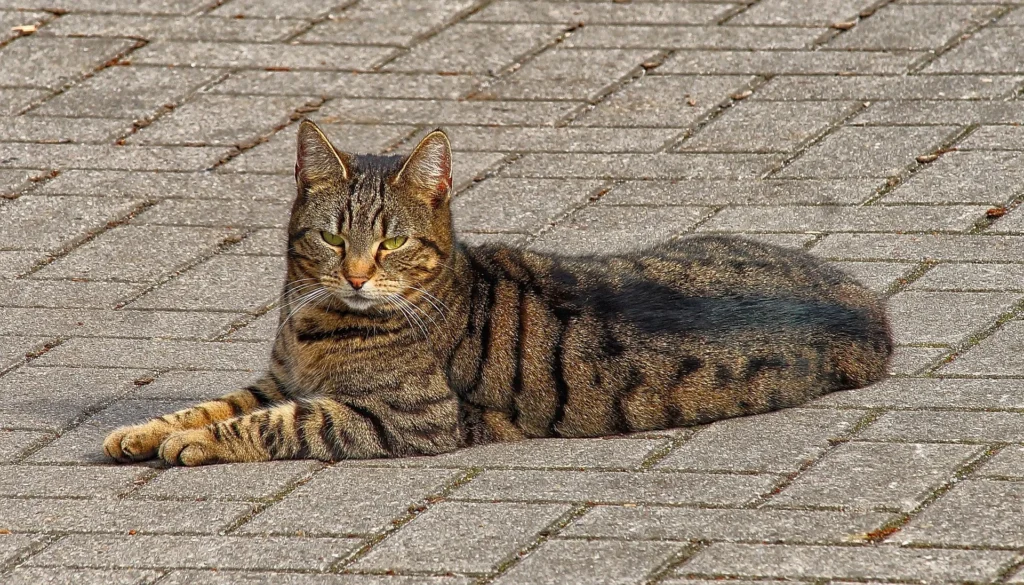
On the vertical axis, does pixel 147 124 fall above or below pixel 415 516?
above

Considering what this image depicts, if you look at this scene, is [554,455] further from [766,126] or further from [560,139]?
[766,126]

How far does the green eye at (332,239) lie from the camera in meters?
5.05

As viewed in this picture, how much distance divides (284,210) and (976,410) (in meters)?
3.29

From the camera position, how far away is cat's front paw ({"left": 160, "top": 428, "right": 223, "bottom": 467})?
4.95 metres

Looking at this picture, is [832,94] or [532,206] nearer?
[532,206]

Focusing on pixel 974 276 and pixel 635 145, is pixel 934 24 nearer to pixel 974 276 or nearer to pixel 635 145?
pixel 635 145

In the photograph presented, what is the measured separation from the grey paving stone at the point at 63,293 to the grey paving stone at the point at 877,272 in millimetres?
2819

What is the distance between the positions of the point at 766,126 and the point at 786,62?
2.36 feet

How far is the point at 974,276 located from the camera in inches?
241

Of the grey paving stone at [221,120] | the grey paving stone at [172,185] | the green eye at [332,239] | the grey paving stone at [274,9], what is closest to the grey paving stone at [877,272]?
the green eye at [332,239]

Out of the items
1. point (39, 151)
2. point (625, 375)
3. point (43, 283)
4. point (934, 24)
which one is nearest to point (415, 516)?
point (625, 375)

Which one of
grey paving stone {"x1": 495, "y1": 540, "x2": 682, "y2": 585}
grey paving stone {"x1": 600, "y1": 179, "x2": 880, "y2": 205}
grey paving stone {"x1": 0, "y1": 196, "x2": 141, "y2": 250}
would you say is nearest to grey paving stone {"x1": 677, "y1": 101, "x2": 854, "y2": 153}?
grey paving stone {"x1": 600, "y1": 179, "x2": 880, "y2": 205}

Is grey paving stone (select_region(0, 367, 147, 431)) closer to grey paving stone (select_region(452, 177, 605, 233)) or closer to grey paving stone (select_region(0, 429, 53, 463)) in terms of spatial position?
grey paving stone (select_region(0, 429, 53, 463))

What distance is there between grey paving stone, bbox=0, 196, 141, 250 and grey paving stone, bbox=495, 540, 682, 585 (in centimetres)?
343
